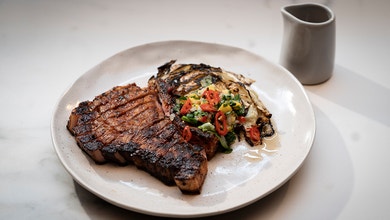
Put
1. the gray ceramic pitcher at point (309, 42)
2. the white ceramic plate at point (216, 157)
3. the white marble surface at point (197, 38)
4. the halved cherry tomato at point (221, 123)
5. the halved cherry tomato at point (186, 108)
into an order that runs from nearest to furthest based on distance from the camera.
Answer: the white ceramic plate at point (216, 157), the white marble surface at point (197, 38), the halved cherry tomato at point (221, 123), the halved cherry tomato at point (186, 108), the gray ceramic pitcher at point (309, 42)

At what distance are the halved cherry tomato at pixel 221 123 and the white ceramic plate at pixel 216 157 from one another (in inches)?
5.7

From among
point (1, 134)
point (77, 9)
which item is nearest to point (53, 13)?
point (77, 9)

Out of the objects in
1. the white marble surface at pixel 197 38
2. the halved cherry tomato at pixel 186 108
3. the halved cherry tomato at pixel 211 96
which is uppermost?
the halved cherry tomato at pixel 211 96

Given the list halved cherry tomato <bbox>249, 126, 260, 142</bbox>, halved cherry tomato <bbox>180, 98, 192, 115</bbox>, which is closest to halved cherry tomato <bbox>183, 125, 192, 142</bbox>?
halved cherry tomato <bbox>180, 98, 192, 115</bbox>

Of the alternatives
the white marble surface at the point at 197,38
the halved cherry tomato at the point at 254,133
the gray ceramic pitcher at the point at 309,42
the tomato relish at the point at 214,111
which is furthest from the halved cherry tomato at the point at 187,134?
the gray ceramic pitcher at the point at 309,42

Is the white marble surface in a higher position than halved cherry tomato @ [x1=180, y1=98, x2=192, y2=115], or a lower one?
lower

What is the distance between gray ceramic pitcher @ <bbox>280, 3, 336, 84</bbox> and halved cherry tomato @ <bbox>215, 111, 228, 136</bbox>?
0.99 metres

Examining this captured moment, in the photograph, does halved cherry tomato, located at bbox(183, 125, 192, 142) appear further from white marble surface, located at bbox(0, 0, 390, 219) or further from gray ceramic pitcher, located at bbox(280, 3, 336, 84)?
gray ceramic pitcher, located at bbox(280, 3, 336, 84)

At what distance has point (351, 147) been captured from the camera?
11.9 ft

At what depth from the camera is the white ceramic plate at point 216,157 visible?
3039 millimetres

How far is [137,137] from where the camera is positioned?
130 inches

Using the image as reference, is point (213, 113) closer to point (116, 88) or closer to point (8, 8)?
point (116, 88)

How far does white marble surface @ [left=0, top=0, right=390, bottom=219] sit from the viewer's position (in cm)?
326

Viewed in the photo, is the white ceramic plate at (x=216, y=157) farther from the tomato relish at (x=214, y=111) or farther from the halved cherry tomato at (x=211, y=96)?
the halved cherry tomato at (x=211, y=96)
